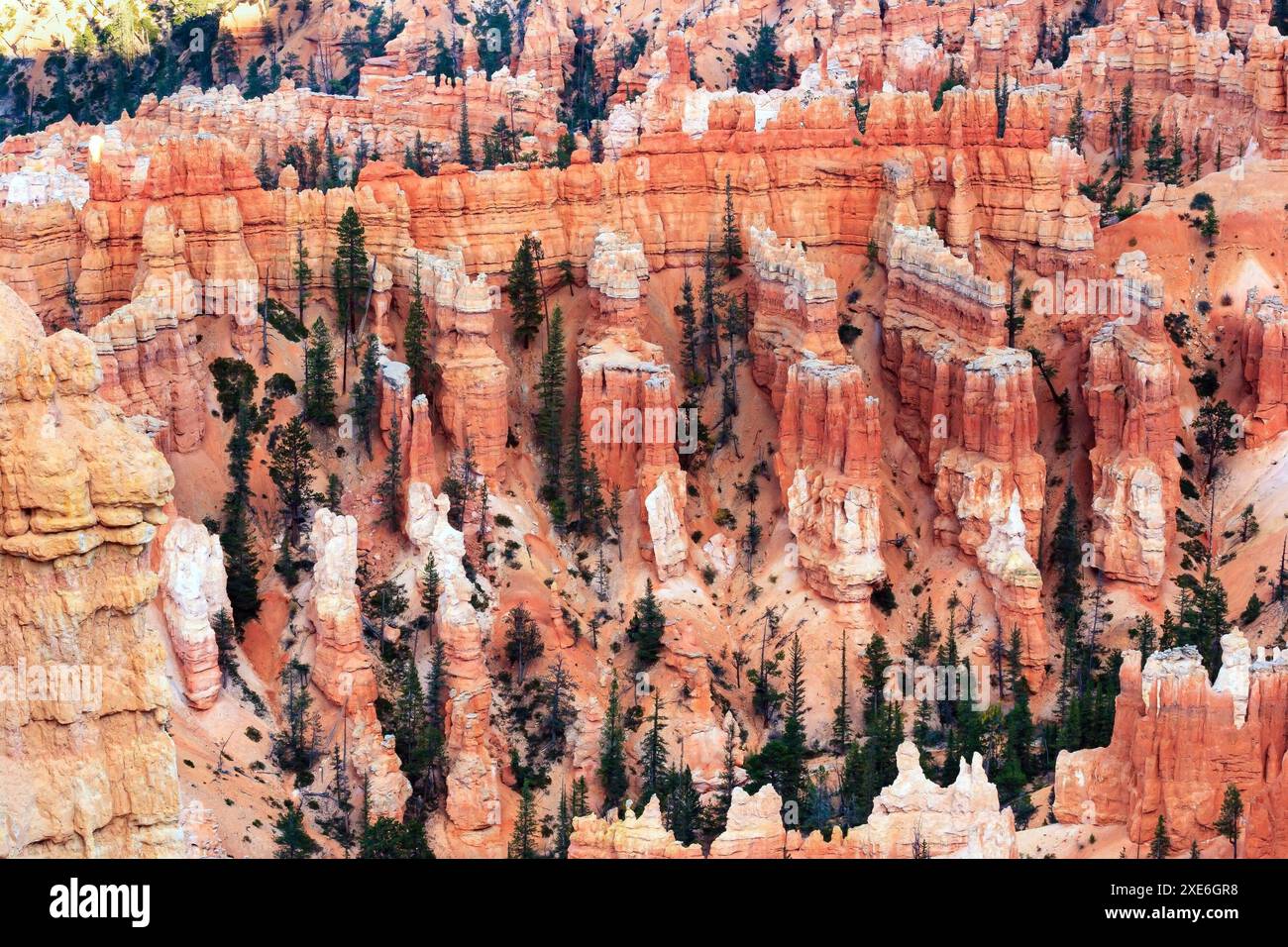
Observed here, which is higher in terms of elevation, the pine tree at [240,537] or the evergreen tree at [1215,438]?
the pine tree at [240,537]

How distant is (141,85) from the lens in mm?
165750

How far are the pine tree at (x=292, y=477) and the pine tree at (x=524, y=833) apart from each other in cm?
1384

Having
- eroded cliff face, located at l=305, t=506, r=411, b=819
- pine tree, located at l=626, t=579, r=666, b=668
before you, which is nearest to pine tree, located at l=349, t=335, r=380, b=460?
eroded cliff face, located at l=305, t=506, r=411, b=819

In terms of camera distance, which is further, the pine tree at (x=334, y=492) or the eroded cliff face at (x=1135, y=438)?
the eroded cliff face at (x=1135, y=438)

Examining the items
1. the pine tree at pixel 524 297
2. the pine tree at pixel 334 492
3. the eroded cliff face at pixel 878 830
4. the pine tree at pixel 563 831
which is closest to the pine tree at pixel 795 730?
the pine tree at pixel 563 831

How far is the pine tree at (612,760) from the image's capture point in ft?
291

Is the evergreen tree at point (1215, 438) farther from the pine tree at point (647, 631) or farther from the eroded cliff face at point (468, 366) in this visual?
the eroded cliff face at point (468, 366)

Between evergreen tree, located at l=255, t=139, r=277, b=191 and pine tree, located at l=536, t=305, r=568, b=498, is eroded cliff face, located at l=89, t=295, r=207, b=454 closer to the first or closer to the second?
pine tree, located at l=536, t=305, r=568, b=498

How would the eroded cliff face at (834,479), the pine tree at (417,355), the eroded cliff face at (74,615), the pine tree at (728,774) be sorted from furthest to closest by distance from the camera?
the pine tree at (417,355), the eroded cliff face at (834,479), the pine tree at (728,774), the eroded cliff face at (74,615)

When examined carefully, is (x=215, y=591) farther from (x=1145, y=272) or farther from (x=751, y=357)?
(x=1145, y=272)

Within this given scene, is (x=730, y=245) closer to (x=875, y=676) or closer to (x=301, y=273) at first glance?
(x=301, y=273)

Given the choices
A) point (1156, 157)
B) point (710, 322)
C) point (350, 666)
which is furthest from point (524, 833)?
point (1156, 157)

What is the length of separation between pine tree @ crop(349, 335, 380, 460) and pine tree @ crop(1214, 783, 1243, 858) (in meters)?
34.3

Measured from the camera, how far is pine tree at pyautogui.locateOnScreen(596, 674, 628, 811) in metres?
88.8
